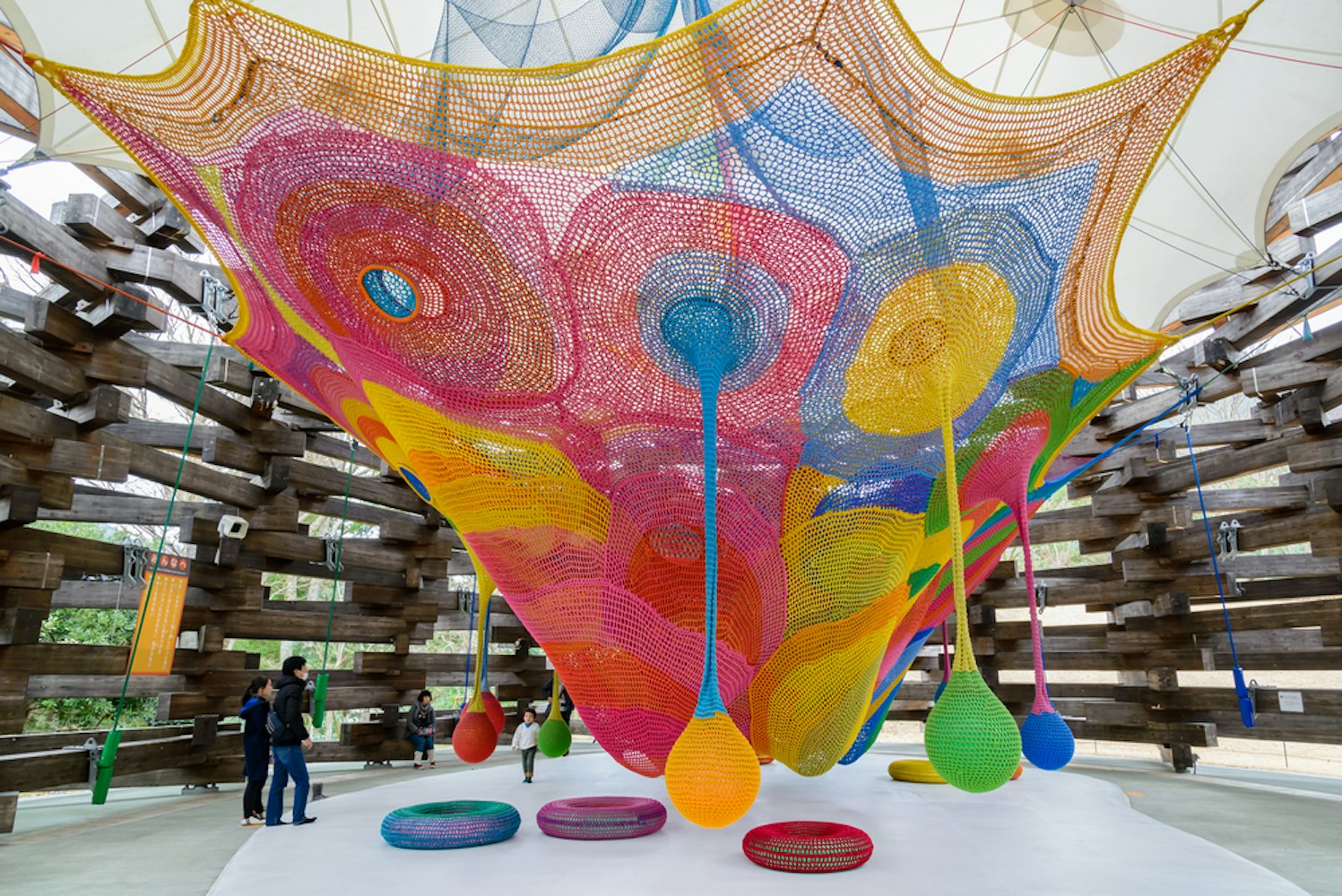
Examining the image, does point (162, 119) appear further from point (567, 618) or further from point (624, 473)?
point (567, 618)

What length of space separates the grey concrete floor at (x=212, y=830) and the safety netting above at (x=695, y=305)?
211 centimetres

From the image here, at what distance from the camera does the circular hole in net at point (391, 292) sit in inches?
138

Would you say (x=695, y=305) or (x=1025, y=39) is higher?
(x=1025, y=39)

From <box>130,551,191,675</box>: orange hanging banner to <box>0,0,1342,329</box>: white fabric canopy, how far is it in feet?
9.80

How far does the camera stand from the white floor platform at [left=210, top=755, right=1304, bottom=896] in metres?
3.49

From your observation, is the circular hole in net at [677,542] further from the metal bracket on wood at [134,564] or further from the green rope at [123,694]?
the metal bracket on wood at [134,564]

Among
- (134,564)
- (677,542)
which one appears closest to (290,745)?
(134,564)

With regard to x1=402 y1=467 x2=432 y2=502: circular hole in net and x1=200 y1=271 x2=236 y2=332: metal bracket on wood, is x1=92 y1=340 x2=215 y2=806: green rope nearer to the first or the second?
x1=200 y1=271 x2=236 y2=332: metal bracket on wood

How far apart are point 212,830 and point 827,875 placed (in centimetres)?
394

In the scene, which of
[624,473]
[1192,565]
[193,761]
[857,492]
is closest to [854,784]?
[857,492]

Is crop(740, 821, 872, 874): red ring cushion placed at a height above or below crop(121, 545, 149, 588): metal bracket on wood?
below

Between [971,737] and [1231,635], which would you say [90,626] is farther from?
[1231,635]

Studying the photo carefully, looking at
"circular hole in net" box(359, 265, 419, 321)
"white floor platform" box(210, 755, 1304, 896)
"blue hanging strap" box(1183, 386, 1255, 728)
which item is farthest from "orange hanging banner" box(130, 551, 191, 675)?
"blue hanging strap" box(1183, 386, 1255, 728)

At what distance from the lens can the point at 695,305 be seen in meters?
3.39
